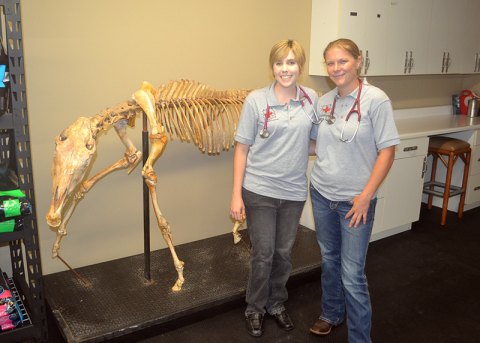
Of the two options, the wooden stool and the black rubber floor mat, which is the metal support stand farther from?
the wooden stool

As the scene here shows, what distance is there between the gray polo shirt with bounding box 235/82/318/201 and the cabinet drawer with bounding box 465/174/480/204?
3098mm

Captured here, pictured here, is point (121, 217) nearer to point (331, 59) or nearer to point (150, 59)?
point (150, 59)

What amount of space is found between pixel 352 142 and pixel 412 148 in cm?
210

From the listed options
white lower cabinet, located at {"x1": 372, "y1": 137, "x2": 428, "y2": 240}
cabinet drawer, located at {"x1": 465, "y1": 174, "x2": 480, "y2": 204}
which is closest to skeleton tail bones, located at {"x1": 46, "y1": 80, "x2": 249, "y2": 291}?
white lower cabinet, located at {"x1": 372, "y1": 137, "x2": 428, "y2": 240}

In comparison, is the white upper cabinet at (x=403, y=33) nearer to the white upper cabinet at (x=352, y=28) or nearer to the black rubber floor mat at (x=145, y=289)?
the white upper cabinet at (x=352, y=28)

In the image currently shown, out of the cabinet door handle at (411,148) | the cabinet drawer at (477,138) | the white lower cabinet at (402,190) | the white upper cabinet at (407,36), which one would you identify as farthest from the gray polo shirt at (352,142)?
the cabinet drawer at (477,138)

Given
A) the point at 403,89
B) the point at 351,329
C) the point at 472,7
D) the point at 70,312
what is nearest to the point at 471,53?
the point at 472,7

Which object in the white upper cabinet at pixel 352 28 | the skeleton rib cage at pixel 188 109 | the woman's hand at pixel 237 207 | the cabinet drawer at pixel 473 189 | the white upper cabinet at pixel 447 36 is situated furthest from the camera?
the cabinet drawer at pixel 473 189

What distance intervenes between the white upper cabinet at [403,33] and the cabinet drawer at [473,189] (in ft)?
3.77

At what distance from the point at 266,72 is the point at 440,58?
2062mm

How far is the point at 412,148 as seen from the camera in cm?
390

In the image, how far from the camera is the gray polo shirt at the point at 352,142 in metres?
2.00

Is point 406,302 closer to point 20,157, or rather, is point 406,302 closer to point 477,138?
point 477,138

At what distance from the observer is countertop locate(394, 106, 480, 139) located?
4.06 metres
